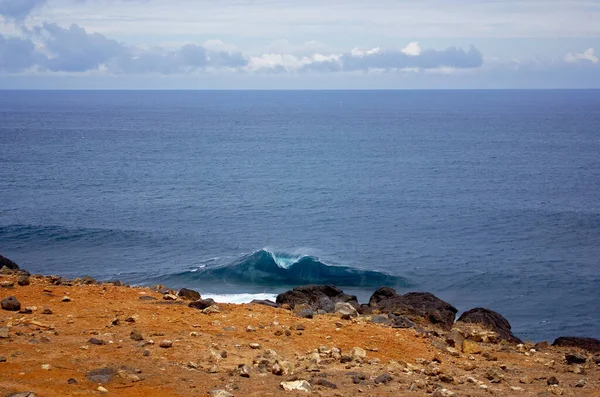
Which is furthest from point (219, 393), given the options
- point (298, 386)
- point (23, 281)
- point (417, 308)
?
point (417, 308)

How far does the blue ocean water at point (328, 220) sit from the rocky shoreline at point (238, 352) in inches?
738

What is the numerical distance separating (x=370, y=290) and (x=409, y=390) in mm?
29237

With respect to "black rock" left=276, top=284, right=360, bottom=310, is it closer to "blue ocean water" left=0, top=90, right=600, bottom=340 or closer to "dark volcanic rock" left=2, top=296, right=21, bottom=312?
"dark volcanic rock" left=2, top=296, right=21, bottom=312

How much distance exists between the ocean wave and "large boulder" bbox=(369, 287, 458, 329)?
1796cm

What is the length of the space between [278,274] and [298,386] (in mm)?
33551

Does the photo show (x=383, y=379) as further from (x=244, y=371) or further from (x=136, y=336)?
(x=136, y=336)

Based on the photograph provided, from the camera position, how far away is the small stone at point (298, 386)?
13797 millimetres

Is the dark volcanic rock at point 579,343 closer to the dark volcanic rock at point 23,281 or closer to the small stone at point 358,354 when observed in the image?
the small stone at point 358,354

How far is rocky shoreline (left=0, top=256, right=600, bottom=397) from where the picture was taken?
547 inches

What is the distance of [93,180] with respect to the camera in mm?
84312

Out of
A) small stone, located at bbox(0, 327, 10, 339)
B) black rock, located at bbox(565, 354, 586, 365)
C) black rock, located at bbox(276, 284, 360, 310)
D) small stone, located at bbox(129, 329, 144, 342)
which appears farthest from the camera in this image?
black rock, located at bbox(276, 284, 360, 310)

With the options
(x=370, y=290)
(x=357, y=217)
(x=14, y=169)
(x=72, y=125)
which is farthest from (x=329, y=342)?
(x=72, y=125)

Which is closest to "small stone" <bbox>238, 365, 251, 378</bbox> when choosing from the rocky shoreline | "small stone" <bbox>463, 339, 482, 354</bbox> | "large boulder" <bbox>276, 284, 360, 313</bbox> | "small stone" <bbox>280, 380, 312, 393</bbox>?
the rocky shoreline

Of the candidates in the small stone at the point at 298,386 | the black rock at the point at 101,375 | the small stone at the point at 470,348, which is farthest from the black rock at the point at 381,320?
the black rock at the point at 101,375
